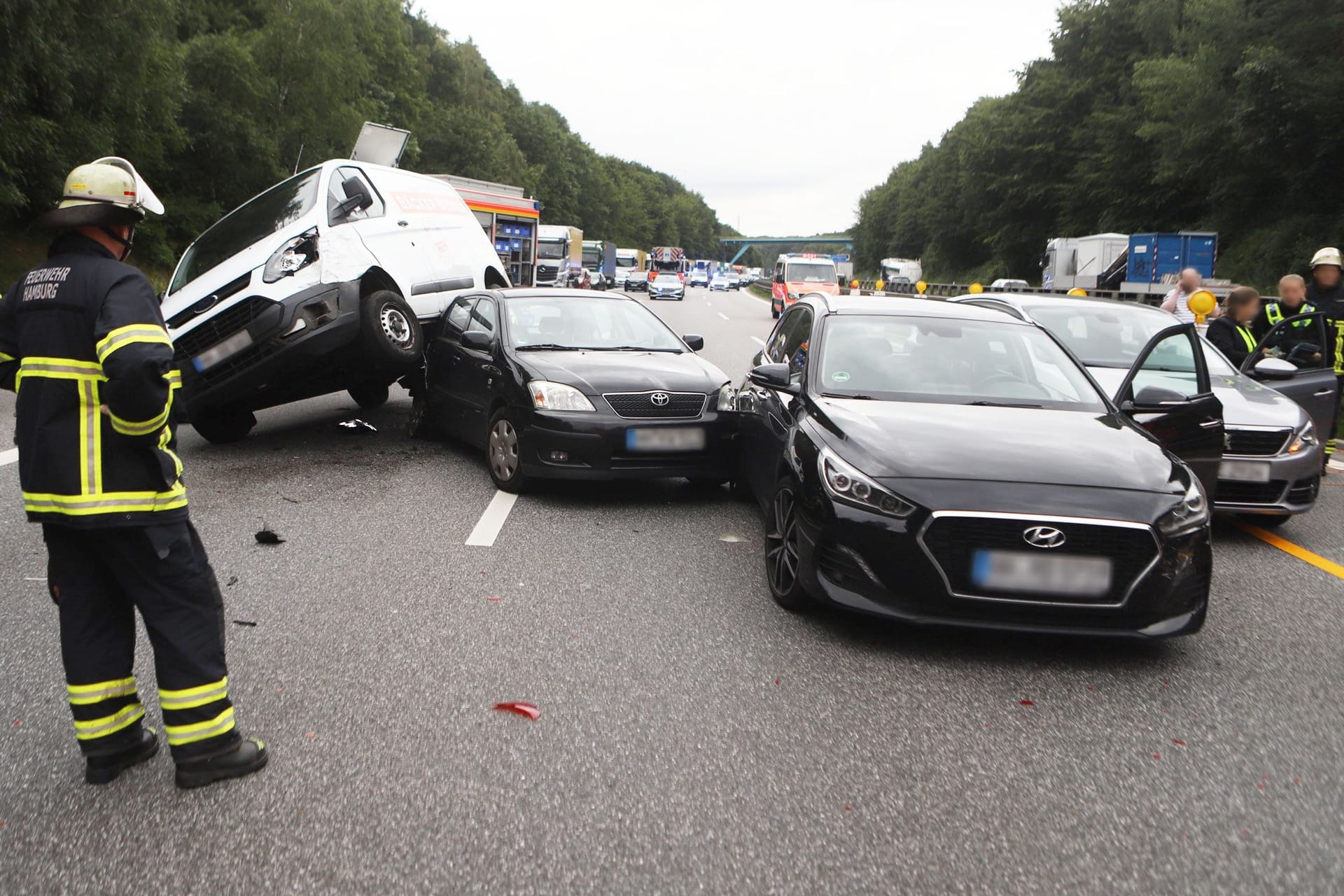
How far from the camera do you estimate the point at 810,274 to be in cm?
3431

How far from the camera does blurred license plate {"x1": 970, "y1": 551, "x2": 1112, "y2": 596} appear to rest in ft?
14.2

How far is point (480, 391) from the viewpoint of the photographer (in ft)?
27.2

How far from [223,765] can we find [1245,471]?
19.5ft

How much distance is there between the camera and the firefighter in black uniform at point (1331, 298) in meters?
8.60

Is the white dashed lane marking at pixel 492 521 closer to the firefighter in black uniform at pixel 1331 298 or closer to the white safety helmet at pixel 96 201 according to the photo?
the white safety helmet at pixel 96 201

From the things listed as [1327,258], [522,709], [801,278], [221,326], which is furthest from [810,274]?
[522,709]

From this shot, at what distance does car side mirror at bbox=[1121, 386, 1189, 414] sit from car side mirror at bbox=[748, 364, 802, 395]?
1739mm

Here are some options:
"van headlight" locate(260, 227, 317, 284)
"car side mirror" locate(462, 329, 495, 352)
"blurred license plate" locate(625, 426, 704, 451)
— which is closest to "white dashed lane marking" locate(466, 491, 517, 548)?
"blurred license plate" locate(625, 426, 704, 451)

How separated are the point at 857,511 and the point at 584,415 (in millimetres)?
3016

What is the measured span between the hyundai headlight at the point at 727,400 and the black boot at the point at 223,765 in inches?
177

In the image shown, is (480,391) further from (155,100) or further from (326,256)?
(155,100)

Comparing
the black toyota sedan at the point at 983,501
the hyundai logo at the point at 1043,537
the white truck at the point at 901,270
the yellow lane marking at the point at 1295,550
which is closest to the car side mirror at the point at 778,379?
the black toyota sedan at the point at 983,501

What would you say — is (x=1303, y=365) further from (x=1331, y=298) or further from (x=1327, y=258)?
(x=1327, y=258)

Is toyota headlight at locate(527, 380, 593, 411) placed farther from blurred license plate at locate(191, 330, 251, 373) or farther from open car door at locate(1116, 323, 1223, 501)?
open car door at locate(1116, 323, 1223, 501)
